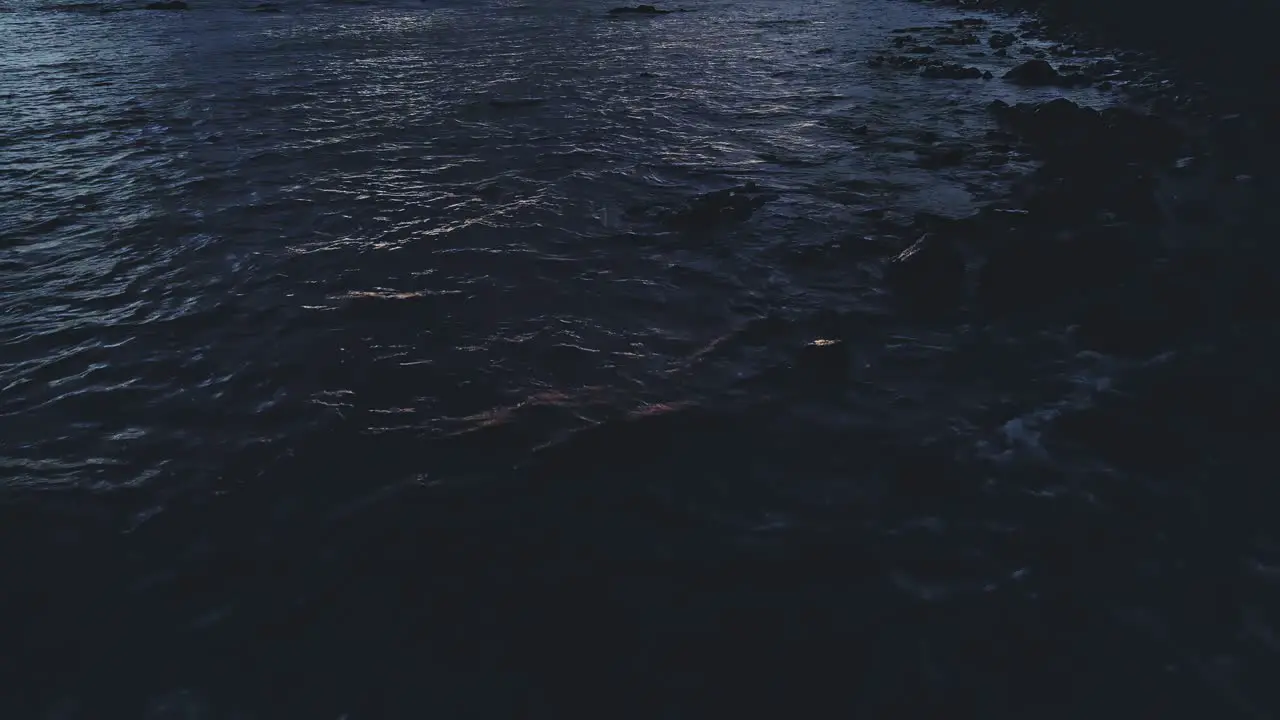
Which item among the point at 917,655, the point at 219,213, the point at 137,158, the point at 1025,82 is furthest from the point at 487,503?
the point at 1025,82

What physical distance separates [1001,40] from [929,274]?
3473 cm

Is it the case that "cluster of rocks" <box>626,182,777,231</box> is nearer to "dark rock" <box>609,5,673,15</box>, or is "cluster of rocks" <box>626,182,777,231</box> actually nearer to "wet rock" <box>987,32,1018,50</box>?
"wet rock" <box>987,32,1018,50</box>

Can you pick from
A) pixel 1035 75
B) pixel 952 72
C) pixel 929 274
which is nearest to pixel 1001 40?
pixel 952 72

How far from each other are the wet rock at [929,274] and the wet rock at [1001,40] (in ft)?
103

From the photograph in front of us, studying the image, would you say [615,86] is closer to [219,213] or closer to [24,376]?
[219,213]

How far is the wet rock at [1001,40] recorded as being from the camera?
4128cm

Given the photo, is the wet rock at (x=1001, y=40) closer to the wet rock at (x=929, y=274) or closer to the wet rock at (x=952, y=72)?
the wet rock at (x=952, y=72)

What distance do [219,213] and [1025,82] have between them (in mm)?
33465

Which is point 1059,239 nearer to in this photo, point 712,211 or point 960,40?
point 712,211

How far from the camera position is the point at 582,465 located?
11.5m

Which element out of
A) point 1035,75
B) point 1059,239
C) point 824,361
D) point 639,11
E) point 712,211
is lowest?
point 824,361

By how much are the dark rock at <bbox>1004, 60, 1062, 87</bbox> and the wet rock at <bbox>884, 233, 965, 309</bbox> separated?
68.3 ft

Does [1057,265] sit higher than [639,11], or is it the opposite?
Answer: [639,11]

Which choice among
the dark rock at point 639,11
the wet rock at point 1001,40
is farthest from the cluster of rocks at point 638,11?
the wet rock at point 1001,40
